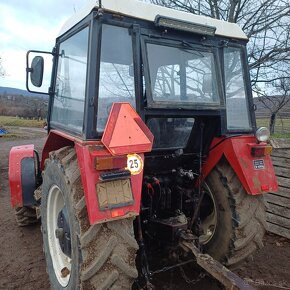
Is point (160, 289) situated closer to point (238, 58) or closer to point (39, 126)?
point (238, 58)

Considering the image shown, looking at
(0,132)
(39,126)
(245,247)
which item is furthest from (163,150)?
(39,126)

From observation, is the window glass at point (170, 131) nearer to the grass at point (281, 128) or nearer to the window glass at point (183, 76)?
the window glass at point (183, 76)

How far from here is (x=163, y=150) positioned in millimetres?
3082

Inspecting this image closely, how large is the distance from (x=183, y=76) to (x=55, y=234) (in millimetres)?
1793

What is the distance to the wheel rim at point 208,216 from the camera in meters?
3.35

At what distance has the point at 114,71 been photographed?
2717 mm

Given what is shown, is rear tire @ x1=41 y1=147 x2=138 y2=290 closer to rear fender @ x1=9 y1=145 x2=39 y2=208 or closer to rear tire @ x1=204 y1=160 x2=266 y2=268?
rear tire @ x1=204 y1=160 x2=266 y2=268

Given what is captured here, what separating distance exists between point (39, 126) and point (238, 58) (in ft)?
88.6

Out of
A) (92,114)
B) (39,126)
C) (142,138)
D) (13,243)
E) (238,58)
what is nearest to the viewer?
(142,138)

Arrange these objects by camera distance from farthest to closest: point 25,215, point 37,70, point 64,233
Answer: point 25,215
point 37,70
point 64,233

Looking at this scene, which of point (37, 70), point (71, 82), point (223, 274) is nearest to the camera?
point (223, 274)

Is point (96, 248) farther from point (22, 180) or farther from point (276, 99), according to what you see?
point (276, 99)

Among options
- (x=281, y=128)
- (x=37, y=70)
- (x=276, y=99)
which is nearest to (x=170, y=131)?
(x=37, y=70)

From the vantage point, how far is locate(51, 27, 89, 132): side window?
275 cm
